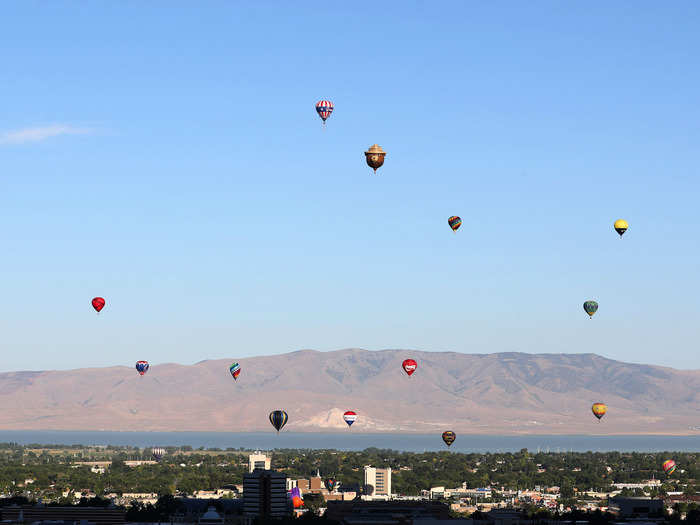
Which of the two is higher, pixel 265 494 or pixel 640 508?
pixel 265 494

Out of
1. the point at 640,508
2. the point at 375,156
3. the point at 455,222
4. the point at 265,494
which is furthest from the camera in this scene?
the point at 640,508

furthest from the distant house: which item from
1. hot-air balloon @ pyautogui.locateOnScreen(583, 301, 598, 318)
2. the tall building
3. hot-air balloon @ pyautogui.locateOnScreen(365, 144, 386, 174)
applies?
hot-air balloon @ pyautogui.locateOnScreen(365, 144, 386, 174)

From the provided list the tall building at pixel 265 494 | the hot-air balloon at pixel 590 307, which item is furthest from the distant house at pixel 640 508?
the tall building at pixel 265 494

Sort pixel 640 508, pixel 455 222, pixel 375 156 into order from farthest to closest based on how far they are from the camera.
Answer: pixel 640 508 < pixel 455 222 < pixel 375 156

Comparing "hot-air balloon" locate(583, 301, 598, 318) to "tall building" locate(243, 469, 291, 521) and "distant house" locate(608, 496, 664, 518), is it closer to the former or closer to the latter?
"distant house" locate(608, 496, 664, 518)

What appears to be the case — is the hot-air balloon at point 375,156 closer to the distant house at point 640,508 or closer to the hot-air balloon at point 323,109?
the hot-air balloon at point 323,109

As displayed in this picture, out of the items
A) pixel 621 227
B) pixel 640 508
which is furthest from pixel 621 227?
pixel 640 508

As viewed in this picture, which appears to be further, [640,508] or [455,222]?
[640,508]

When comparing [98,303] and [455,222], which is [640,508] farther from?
[98,303]
